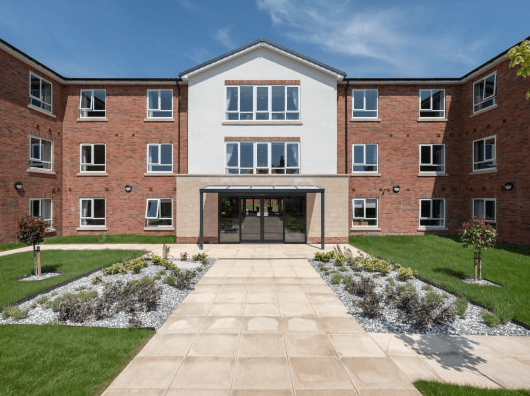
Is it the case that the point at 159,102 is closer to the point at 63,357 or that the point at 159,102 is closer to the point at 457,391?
the point at 63,357

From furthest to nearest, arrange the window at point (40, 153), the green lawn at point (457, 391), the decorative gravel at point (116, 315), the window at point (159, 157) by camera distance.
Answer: the window at point (159, 157) < the window at point (40, 153) < the decorative gravel at point (116, 315) < the green lawn at point (457, 391)

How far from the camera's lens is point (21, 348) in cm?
499

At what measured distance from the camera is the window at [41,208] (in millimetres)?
16875

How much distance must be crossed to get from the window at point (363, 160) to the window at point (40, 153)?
66.8ft

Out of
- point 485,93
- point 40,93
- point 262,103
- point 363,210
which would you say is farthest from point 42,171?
point 485,93

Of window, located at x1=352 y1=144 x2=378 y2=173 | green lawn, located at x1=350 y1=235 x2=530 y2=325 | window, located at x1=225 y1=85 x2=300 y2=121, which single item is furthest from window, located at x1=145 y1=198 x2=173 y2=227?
window, located at x1=352 y1=144 x2=378 y2=173

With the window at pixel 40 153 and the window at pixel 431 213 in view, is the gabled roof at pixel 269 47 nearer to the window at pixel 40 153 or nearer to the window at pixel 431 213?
the window at pixel 40 153

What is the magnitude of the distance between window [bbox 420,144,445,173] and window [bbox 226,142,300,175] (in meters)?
8.87

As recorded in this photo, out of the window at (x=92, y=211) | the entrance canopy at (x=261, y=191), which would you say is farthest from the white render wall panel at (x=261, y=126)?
the window at (x=92, y=211)

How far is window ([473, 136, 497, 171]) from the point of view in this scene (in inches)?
662

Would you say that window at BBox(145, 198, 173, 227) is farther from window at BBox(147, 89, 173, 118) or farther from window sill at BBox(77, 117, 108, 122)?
window sill at BBox(77, 117, 108, 122)

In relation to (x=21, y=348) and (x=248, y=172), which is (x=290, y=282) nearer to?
(x=21, y=348)

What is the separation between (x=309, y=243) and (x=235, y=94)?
35.4 ft

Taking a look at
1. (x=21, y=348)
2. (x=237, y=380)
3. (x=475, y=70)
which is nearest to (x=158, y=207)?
(x=21, y=348)
